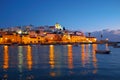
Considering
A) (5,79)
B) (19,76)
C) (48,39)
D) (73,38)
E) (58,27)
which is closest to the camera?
(5,79)

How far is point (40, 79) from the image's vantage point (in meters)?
18.1

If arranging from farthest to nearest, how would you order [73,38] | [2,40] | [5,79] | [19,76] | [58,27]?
1. [58,27]
2. [73,38]
3. [2,40]
4. [19,76]
5. [5,79]

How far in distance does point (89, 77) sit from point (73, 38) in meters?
137

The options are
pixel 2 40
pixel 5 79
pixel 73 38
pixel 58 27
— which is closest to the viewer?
pixel 5 79

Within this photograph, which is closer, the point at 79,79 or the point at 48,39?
the point at 79,79

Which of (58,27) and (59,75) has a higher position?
(58,27)

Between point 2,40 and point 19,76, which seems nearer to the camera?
point 19,76

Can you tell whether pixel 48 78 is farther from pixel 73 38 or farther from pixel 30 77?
pixel 73 38

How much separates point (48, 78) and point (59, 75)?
4.82 feet

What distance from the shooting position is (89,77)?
18.9m

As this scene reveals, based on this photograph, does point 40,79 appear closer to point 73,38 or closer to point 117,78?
point 117,78

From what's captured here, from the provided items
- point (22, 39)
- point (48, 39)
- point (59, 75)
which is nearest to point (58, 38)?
point (48, 39)

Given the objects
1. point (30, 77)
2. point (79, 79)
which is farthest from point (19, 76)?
point (79, 79)

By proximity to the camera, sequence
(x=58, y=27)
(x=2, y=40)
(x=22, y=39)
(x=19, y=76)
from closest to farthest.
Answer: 1. (x=19, y=76)
2. (x=2, y=40)
3. (x=22, y=39)
4. (x=58, y=27)
